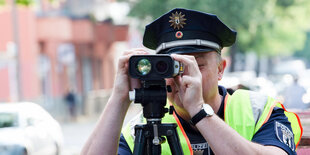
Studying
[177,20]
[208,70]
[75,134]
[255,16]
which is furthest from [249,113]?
[255,16]

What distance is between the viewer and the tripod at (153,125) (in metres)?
2.16

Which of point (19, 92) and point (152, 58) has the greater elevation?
point (152, 58)

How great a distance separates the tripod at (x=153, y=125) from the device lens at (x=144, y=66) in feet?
0.14

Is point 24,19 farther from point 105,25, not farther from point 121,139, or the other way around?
point 121,139

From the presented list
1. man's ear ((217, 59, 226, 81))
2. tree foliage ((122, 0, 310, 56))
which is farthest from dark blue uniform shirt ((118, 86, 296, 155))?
tree foliage ((122, 0, 310, 56))

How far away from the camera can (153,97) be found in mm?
2158

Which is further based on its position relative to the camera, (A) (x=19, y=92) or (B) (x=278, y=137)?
(A) (x=19, y=92)

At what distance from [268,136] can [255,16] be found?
875 inches

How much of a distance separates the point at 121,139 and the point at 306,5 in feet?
95.3

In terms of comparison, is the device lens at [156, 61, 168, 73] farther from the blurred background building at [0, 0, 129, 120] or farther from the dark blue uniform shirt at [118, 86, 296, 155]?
the blurred background building at [0, 0, 129, 120]

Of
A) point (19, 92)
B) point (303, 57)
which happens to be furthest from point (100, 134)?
point (303, 57)

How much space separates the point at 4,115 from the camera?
10.8 m

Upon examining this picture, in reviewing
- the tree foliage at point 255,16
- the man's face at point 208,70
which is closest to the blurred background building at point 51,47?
Result: the tree foliage at point 255,16

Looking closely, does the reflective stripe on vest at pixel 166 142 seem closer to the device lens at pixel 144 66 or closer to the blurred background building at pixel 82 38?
the device lens at pixel 144 66
